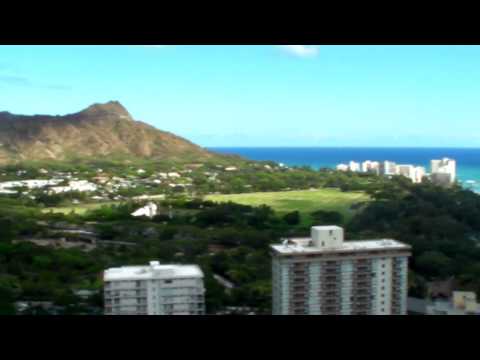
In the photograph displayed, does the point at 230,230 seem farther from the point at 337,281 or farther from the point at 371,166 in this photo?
the point at 371,166

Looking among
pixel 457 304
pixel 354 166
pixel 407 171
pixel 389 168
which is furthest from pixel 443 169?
pixel 457 304

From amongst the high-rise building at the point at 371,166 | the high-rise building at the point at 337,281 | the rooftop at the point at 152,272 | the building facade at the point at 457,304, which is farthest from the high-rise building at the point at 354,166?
the rooftop at the point at 152,272

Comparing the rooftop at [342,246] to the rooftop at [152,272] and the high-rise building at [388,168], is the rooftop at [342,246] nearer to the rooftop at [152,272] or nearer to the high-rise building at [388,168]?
the rooftop at [152,272]

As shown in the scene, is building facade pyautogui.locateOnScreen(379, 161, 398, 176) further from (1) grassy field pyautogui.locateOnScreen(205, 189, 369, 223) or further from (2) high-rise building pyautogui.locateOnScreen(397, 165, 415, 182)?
(1) grassy field pyautogui.locateOnScreen(205, 189, 369, 223)

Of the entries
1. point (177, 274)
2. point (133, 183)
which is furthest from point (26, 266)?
point (133, 183)

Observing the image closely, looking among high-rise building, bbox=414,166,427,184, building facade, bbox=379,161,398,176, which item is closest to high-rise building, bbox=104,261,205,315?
high-rise building, bbox=414,166,427,184
